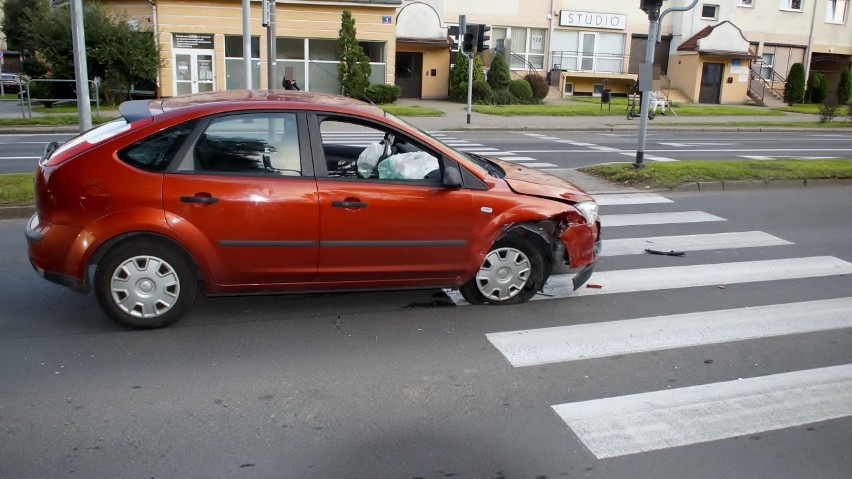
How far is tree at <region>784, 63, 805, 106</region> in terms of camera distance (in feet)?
137

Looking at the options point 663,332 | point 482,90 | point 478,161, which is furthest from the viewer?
point 482,90

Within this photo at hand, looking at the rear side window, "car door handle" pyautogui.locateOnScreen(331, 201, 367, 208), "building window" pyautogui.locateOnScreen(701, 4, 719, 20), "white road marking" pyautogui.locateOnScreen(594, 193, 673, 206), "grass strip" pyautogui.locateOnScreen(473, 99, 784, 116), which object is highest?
"building window" pyautogui.locateOnScreen(701, 4, 719, 20)

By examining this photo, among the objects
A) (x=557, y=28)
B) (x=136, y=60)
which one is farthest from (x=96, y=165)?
(x=557, y=28)

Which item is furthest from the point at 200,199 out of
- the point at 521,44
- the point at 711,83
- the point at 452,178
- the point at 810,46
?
the point at 810,46

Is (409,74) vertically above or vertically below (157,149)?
above

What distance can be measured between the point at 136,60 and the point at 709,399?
26.0 meters

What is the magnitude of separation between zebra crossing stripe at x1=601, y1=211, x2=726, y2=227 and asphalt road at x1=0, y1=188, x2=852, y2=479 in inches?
104

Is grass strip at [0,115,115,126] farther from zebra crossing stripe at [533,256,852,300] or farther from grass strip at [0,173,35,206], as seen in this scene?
zebra crossing stripe at [533,256,852,300]

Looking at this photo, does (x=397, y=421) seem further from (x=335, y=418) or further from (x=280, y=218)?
(x=280, y=218)

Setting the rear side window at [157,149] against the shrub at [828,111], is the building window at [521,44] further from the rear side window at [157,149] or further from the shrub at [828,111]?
the rear side window at [157,149]

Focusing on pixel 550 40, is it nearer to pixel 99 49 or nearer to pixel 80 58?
pixel 99 49

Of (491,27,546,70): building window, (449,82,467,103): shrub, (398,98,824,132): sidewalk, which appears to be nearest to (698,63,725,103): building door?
(491,27,546,70): building window

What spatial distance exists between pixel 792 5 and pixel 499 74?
71.8ft

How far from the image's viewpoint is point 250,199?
17.5 ft
